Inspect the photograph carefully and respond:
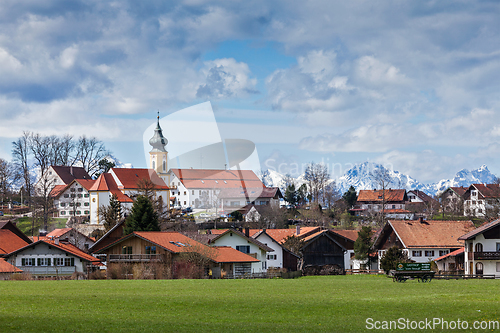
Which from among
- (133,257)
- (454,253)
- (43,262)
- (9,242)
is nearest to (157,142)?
(9,242)

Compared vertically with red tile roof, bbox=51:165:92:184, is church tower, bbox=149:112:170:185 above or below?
above

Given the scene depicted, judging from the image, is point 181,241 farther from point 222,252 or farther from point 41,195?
point 41,195

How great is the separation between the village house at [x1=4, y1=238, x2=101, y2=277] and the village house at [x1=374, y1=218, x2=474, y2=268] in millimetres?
36171

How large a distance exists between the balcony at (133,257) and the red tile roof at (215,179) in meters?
82.0

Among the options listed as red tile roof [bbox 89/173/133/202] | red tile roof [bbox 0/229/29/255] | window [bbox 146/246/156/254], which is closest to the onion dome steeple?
red tile roof [bbox 89/173/133/202]

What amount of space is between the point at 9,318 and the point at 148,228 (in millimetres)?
52524

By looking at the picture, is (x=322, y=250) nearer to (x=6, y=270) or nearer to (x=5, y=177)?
(x=6, y=270)

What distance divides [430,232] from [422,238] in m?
1.83

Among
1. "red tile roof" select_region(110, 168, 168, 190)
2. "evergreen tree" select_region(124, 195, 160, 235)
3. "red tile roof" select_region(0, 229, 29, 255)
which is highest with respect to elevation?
"red tile roof" select_region(110, 168, 168, 190)

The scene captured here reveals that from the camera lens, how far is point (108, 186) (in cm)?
11269

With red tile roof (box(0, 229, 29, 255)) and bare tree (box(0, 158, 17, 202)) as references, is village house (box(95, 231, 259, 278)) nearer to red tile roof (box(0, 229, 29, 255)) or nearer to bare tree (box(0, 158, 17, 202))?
red tile roof (box(0, 229, 29, 255))

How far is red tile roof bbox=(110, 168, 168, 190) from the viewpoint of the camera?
386 feet

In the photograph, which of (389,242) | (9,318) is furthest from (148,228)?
(9,318)

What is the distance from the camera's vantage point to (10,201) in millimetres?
107312
